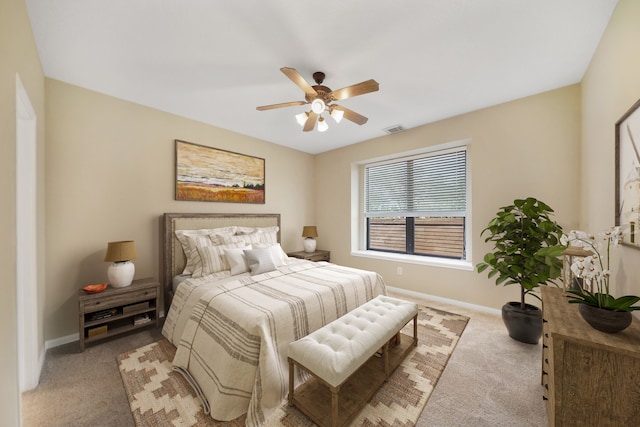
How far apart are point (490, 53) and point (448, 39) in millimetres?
461

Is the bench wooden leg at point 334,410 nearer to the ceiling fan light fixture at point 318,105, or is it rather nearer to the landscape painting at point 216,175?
the ceiling fan light fixture at point 318,105

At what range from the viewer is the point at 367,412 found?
150cm

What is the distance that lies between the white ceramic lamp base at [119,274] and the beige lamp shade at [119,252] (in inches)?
3.8

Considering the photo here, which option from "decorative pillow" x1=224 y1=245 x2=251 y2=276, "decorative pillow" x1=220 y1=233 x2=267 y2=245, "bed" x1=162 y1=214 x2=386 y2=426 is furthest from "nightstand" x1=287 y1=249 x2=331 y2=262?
"decorative pillow" x1=224 y1=245 x2=251 y2=276

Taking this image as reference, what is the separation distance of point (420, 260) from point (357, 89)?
278cm

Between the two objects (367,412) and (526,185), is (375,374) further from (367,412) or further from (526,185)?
(526,185)

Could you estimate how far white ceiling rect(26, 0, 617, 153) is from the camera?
5.01 ft

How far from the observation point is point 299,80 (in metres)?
1.82

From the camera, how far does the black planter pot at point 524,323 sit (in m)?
2.20

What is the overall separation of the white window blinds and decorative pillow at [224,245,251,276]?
2566 millimetres

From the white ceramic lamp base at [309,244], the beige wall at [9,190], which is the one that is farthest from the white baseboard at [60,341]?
the white ceramic lamp base at [309,244]

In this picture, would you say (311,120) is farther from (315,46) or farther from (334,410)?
(334,410)

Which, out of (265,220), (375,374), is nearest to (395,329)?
(375,374)

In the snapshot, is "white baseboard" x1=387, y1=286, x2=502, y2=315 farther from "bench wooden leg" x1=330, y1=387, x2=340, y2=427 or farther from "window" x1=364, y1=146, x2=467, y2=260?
"bench wooden leg" x1=330, y1=387, x2=340, y2=427
